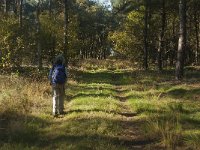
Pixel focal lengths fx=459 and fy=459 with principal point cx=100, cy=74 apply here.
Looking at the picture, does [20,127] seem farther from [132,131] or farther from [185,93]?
[185,93]

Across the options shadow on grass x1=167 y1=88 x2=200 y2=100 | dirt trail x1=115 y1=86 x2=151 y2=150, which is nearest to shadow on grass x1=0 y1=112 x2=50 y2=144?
dirt trail x1=115 y1=86 x2=151 y2=150

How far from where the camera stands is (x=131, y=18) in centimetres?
4794

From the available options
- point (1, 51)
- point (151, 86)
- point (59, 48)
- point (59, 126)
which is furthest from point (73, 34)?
point (59, 126)

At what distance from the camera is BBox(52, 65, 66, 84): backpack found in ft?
50.2

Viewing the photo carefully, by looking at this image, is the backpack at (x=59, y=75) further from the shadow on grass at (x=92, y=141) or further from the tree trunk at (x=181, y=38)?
the tree trunk at (x=181, y=38)

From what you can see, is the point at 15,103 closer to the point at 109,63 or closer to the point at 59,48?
the point at 59,48

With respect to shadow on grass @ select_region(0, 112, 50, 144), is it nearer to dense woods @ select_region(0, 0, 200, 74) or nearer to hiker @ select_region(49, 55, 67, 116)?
hiker @ select_region(49, 55, 67, 116)

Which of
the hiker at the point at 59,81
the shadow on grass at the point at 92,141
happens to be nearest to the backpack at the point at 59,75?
the hiker at the point at 59,81

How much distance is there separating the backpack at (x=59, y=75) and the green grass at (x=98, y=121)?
109 cm

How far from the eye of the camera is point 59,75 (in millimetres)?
15305

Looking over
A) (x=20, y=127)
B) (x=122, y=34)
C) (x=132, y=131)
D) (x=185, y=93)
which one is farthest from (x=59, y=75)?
(x=122, y=34)

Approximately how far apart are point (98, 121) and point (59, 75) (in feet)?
9.30

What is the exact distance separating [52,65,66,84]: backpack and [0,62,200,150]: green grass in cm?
109

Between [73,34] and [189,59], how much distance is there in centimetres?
2667
